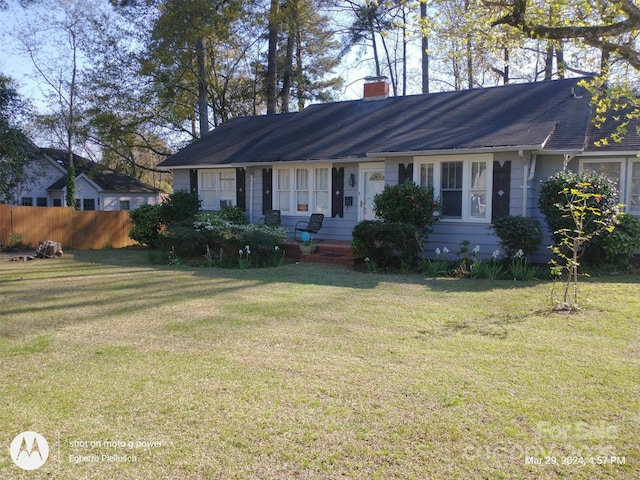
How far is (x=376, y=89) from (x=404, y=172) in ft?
19.2

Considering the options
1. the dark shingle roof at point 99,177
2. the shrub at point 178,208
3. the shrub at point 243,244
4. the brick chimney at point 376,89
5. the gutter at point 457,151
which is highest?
the brick chimney at point 376,89

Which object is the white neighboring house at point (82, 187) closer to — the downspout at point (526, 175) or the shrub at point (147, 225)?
the shrub at point (147, 225)

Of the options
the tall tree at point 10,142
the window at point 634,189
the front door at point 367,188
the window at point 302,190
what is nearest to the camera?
the window at point 634,189

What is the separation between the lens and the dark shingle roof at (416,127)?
1138 centimetres

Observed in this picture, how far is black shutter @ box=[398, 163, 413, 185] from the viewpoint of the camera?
12155 millimetres

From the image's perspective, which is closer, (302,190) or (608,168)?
(608,168)

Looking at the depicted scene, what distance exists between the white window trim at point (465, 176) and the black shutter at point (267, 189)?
16.1ft

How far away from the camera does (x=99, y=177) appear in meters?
29.7

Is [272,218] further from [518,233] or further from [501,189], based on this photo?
[518,233]

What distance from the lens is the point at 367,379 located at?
4.11 metres

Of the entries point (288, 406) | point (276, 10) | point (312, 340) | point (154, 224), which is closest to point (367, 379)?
point (288, 406)

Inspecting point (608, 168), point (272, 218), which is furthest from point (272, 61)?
point (608, 168)

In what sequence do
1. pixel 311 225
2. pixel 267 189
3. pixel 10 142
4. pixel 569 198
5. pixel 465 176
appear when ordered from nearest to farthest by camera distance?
pixel 569 198 < pixel 465 176 < pixel 311 225 < pixel 267 189 < pixel 10 142

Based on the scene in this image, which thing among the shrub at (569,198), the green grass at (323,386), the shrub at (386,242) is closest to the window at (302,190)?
the shrub at (386,242)
